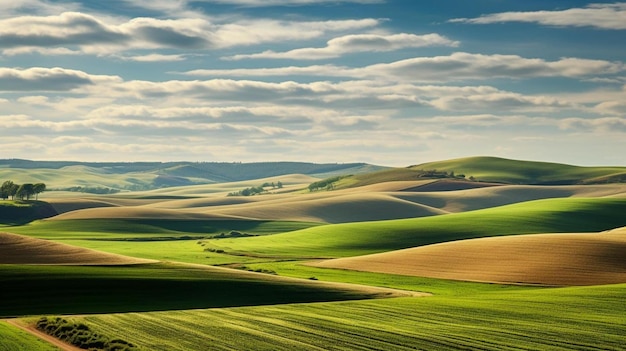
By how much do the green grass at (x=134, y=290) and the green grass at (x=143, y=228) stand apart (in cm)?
6564

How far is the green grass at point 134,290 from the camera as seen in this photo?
43.4 m

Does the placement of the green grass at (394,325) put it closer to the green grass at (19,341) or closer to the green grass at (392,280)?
the green grass at (19,341)

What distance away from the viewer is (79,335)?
32.4 m

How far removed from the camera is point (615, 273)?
62.0 meters

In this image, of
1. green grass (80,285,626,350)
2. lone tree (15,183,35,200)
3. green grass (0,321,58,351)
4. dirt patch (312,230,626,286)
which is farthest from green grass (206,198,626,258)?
lone tree (15,183,35,200)

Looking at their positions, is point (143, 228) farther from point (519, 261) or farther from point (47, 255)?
point (519, 261)

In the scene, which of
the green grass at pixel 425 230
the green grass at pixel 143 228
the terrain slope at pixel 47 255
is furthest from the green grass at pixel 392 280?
the green grass at pixel 143 228

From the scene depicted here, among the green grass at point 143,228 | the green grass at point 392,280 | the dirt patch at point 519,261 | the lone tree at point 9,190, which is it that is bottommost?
the green grass at point 143,228

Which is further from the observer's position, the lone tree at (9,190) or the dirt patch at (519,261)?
the lone tree at (9,190)

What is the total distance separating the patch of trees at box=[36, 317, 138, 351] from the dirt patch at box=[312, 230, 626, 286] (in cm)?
3637

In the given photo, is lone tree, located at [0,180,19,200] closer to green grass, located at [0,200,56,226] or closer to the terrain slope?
green grass, located at [0,200,56,226]

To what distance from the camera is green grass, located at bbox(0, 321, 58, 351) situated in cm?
2952

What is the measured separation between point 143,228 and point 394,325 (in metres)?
103

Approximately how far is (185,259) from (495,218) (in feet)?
175
